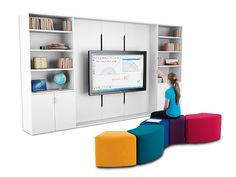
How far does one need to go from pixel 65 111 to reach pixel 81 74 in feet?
3.15

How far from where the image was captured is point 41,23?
5.69 meters

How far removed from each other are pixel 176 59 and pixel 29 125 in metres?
4.26

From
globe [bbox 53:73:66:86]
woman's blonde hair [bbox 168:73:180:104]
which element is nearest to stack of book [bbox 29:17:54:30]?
globe [bbox 53:73:66:86]

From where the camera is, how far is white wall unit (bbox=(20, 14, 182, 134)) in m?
5.77

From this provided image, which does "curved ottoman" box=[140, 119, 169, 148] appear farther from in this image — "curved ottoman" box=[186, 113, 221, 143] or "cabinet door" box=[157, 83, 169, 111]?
"cabinet door" box=[157, 83, 169, 111]

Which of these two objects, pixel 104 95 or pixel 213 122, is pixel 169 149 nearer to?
pixel 213 122

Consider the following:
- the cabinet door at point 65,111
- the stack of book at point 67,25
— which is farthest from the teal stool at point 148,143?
the stack of book at point 67,25

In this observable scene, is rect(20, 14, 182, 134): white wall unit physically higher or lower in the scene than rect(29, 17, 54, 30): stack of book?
lower

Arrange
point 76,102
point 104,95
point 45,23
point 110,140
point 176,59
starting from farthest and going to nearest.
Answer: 1. point 176,59
2. point 104,95
3. point 76,102
4. point 45,23
5. point 110,140

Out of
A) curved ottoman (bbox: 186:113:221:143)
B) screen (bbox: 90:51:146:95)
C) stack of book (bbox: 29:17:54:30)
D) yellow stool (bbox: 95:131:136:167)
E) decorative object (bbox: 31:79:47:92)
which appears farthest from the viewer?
screen (bbox: 90:51:146:95)

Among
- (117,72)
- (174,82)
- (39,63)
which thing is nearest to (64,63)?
(39,63)

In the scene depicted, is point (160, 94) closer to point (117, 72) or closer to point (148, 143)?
point (117, 72)

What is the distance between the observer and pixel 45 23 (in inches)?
227

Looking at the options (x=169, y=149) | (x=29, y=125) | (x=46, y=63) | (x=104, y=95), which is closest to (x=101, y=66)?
(x=104, y=95)
